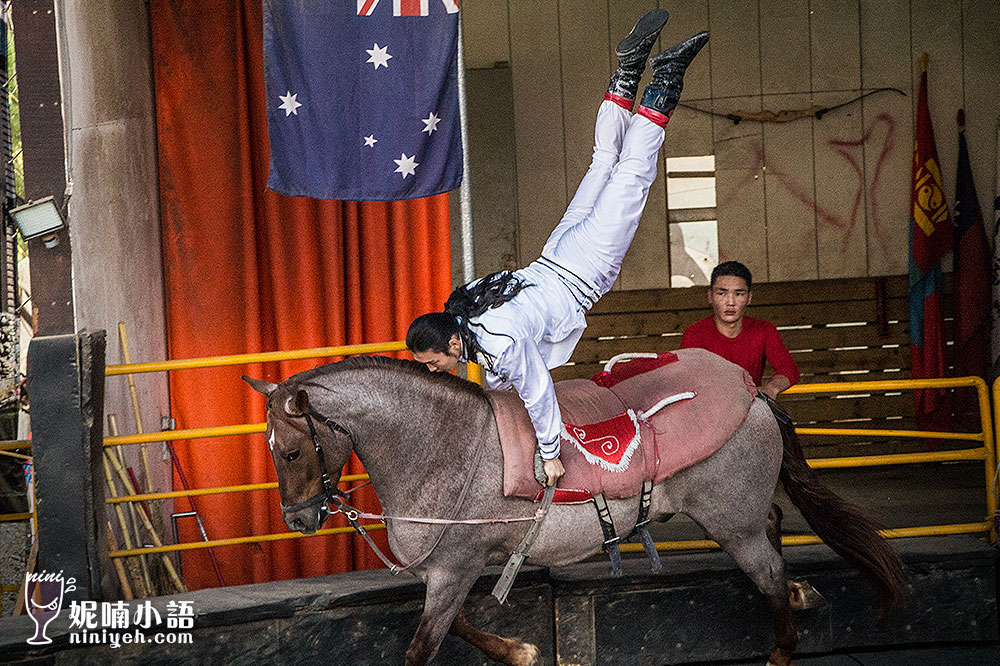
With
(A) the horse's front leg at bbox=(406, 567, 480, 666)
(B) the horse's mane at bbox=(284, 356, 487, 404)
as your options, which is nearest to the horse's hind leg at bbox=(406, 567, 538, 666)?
(A) the horse's front leg at bbox=(406, 567, 480, 666)

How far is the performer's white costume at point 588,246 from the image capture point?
391cm

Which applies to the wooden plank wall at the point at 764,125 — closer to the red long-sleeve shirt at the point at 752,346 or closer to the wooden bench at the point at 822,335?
the wooden bench at the point at 822,335

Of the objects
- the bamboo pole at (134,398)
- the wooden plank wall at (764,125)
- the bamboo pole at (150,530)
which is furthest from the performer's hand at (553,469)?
the wooden plank wall at (764,125)

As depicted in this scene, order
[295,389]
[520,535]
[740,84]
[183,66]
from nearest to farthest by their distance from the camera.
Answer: [295,389] < [520,535] < [183,66] < [740,84]

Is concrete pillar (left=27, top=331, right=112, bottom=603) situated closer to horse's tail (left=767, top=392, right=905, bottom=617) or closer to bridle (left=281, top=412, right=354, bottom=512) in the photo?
bridle (left=281, top=412, right=354, bottom=512)

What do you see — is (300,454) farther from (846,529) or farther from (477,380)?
(846,529)

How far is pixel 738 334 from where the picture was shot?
4895 mm

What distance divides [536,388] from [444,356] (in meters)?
0.36

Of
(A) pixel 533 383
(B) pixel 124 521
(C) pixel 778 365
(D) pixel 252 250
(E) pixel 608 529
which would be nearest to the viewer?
(A) pixel 533 383

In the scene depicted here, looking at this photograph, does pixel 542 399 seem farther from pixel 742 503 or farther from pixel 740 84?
pixel 740 84

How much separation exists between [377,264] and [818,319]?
175 inches

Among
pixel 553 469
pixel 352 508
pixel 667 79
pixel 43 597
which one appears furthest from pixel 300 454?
pixel 667 79

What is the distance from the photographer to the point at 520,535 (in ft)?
12.8

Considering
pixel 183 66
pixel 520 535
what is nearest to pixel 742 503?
pixel 520 535
